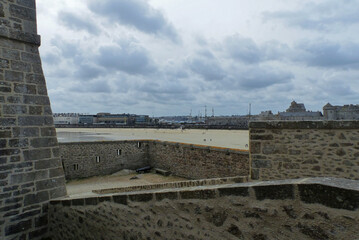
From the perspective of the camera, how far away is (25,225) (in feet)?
17.5

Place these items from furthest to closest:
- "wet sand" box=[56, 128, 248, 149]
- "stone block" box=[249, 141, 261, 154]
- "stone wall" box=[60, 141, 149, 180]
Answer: "wet sand" box=[56, 128, 248, 149] < "stone wall" box=[60, 141, 149, 180] < "stone block" box=[249, 141, 261, 154]

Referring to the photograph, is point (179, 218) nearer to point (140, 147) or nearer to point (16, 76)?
point (16, 76)

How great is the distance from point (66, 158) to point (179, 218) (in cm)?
1692

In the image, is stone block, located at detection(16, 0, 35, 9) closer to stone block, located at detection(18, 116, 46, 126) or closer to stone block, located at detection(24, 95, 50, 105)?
stone block, located at detection(24, 95, 50, 105)

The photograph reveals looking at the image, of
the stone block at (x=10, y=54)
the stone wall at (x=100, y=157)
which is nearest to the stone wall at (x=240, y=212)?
the stone block at (x=10, y=54)

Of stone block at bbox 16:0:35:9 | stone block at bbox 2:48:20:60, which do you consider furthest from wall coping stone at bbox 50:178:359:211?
stone block at bbox 16:0:35:9

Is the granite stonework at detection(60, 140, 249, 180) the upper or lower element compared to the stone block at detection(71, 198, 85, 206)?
lower

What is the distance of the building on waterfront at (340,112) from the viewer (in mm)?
79938

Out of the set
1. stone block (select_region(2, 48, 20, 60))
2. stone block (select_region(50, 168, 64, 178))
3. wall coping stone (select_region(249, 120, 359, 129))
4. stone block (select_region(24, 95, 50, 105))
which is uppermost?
stone block (select_region(2, 48, 20, 60))

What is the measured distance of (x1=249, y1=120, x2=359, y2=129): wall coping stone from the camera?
5.77 m

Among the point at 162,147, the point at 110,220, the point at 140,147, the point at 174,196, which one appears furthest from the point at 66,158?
the point at 174,196

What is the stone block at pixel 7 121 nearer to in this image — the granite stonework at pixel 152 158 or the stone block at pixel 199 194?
the stone block at pixel 199 194

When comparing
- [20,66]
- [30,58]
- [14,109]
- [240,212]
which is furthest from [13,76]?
[240,212]

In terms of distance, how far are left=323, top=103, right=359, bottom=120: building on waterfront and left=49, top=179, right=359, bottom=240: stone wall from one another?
8933 cm
